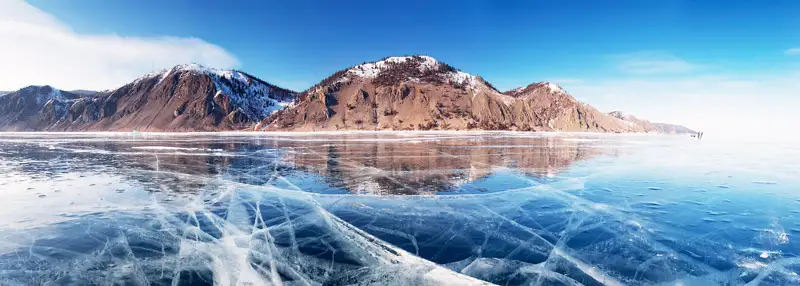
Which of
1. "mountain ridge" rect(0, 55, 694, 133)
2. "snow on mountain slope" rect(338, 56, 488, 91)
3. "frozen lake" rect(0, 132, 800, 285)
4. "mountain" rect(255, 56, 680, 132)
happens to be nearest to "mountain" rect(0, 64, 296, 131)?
"mountain ridge" rect(0, 55, 694, 133)

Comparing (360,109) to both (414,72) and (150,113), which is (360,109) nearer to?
(414,72)

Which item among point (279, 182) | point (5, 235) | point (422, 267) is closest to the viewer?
point (422, 267)

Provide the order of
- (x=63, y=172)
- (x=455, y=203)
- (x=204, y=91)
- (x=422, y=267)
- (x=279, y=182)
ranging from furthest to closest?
(x=204, y=91), (x=63, y=172), (x=279, y=182), (x=455, y=203), (x=422, y=267)

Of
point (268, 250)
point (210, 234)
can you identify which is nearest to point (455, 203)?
point (268, 250)

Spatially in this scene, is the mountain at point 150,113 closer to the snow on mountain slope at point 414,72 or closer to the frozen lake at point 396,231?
the snow on mountain slope at point 414,72

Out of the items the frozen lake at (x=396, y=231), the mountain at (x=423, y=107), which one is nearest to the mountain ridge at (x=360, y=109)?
the mountain at (x=423, y=107)

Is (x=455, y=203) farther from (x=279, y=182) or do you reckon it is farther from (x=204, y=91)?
(x=204, y=91)

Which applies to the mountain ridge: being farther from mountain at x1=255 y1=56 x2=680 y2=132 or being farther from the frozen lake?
the frozen lake

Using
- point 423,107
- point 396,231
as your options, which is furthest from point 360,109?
point 396,231
